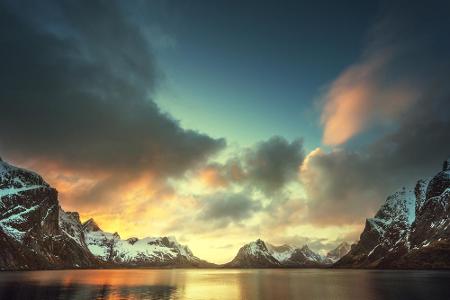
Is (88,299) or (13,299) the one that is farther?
(88,299)

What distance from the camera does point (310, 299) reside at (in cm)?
8331

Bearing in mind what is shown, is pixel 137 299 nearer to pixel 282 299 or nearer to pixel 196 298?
pixel 196 298

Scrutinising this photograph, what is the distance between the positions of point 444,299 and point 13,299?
89595 mm

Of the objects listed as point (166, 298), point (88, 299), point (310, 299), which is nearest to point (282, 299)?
point (310, 299)

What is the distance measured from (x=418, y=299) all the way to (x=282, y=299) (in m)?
29.6

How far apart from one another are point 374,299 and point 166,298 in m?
47.4

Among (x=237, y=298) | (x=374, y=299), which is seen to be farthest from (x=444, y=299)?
(x=237, y=298)

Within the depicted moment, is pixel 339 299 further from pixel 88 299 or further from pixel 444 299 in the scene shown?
pixel 88 299

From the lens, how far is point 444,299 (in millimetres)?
76250

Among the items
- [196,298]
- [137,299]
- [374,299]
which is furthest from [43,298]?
[374,299]

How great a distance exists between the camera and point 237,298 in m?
87.3

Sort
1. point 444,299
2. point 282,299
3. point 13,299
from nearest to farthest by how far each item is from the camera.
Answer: point 13,299, point 444,299, point 282,299

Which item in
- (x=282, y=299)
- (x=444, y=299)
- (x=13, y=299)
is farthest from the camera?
(x=282, y=299)

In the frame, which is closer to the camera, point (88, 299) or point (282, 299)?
point (88, 299)
